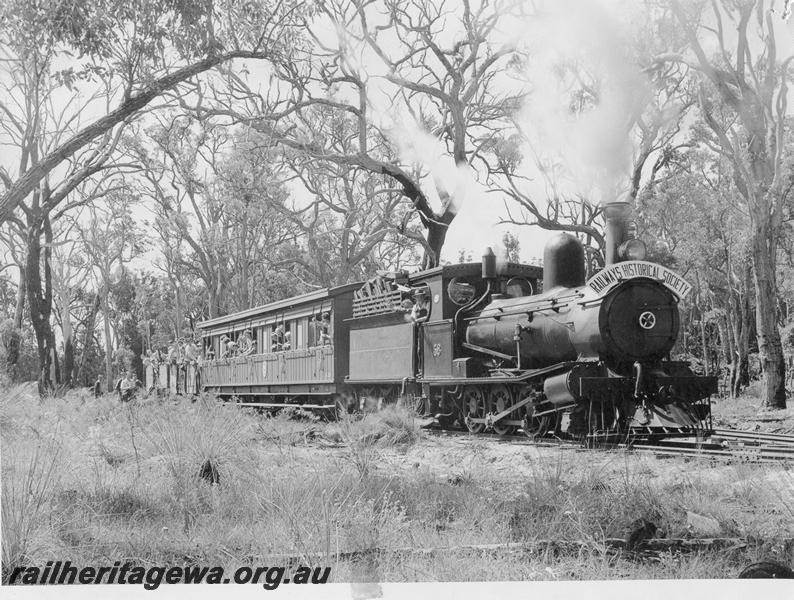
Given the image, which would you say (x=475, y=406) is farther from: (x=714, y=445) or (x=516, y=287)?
(x=714, y=445)

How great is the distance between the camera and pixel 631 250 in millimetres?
7254

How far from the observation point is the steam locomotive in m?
7.26

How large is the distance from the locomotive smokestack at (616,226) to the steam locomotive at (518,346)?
0.01 metres

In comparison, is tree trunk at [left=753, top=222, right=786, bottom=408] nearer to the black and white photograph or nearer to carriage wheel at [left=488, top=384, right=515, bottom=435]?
the black and white photograph

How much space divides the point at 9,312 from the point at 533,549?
9654 millimetres

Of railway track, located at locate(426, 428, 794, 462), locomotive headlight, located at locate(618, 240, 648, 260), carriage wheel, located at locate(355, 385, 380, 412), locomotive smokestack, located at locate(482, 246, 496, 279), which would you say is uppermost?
locomotive smokestack, located at locate(482, 246, 496, 279)

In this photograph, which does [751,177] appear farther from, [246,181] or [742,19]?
[246,181]

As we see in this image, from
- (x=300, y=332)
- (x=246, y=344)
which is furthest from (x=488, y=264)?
(x=246, y=344)

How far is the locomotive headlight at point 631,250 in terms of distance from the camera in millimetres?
7227

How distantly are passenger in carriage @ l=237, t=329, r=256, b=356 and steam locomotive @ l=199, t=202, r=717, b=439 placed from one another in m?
2.17

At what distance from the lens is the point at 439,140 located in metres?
11.7

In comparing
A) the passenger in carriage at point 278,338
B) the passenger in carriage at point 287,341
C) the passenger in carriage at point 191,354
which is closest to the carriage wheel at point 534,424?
the passenger in carriage at point 287,341

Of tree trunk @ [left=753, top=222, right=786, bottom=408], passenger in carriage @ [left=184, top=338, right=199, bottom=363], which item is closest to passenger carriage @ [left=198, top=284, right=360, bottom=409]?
passenger in carriage @ [left=184, top=338, right=199, bottom=363]

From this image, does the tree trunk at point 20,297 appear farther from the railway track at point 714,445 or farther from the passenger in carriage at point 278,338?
the railway track at point 714,445
